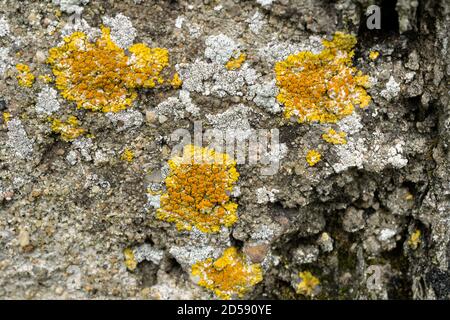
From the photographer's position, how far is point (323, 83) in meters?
1.96

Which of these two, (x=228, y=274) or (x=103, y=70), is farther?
(x=228, y=274)

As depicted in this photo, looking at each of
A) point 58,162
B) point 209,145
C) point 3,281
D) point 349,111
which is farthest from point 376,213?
point 3,281

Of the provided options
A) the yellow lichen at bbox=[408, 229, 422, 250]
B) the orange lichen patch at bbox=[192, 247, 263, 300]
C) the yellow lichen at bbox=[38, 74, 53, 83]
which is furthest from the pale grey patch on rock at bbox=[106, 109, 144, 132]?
the yellow lichen at bbox=[408, 229, 422, 250]

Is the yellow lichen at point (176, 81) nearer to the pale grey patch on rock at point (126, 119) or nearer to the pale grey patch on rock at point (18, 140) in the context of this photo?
the pale grey patch on rock at point (126, 119)

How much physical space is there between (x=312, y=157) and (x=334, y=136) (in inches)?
4.8

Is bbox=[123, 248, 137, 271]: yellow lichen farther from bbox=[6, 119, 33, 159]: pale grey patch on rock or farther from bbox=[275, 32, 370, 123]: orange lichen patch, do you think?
A: bbox=[275, 32, 370, 123]: orange lichen patch

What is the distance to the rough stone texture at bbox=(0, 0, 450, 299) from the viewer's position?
76.7 inches

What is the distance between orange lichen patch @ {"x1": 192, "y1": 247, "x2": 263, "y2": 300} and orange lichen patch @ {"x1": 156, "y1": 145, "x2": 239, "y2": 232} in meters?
0.17

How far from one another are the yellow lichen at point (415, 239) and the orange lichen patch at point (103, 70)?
1.24m

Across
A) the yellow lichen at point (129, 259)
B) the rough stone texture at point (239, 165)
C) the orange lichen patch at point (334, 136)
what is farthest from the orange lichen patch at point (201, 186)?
the orange lichen patch at point (334, 136)

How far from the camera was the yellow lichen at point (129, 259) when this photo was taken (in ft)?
6.95

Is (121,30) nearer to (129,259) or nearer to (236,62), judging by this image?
(236,62)

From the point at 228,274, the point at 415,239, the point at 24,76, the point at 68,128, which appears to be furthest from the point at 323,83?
the point at 24,76

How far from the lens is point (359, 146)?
200cm
